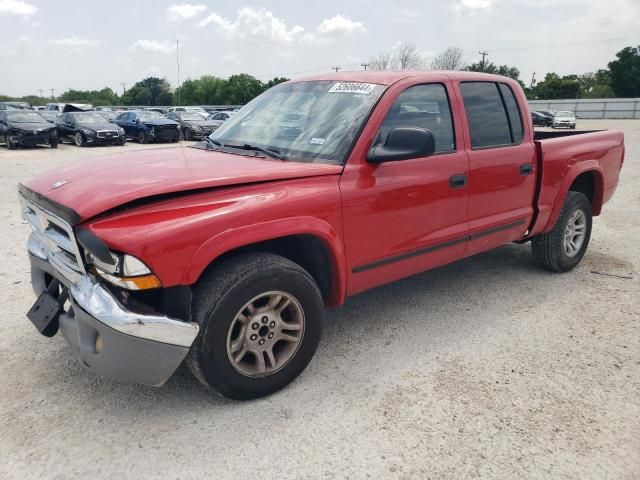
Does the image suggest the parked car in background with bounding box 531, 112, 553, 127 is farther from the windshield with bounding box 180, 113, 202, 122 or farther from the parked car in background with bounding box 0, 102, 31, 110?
the parked car in background with bounding box 0, 102, 31, 110

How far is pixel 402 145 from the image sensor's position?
9.64 ft

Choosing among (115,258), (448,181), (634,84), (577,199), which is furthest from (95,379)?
(634,84)

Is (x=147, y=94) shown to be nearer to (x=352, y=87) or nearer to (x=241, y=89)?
(x=241, y=89)

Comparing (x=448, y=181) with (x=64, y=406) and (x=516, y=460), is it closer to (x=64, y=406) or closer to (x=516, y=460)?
(x=516, y=460)

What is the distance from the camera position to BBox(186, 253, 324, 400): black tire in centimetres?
250

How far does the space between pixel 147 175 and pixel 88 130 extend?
1918 cm

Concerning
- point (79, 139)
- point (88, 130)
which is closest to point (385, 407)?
point (88, 130)

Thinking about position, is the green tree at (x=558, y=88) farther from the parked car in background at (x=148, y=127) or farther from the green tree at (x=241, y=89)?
the parked car in background at (x=148, y=127)

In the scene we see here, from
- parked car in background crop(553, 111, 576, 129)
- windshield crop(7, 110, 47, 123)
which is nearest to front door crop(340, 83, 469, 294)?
windshield crop(7, 110, 47, 123)

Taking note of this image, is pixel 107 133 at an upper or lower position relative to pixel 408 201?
upper

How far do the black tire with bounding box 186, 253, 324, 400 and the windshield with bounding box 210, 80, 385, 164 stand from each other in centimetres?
79

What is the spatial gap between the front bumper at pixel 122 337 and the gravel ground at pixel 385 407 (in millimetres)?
382

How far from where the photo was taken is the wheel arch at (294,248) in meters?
2.42

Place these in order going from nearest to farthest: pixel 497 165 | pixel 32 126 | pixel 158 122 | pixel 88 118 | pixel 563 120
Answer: pixel 497 165 < pixel 32 126 < pixel 88 118 < pixel 158 122 < pixel 563 120
